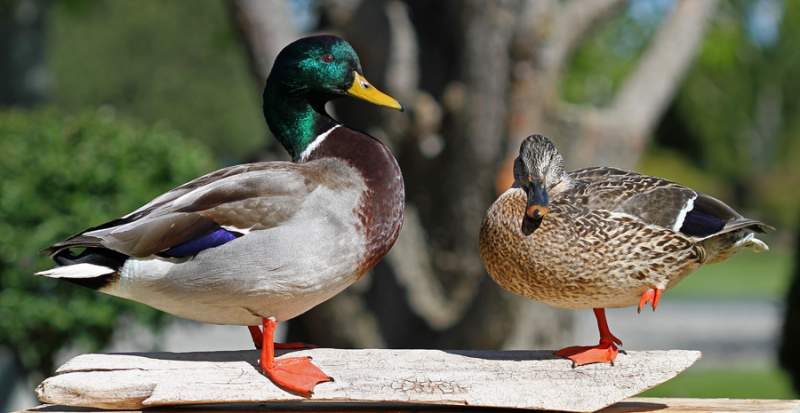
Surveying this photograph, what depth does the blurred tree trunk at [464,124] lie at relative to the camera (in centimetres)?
629

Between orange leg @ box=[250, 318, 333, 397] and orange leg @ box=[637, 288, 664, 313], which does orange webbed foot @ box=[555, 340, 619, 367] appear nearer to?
orange leg @ box=[637, 288, 664, 313]

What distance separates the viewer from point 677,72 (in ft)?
24.9

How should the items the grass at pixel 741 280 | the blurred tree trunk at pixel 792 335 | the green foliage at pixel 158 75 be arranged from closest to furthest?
the blurred tree trunk at pixel 792 335
the grass at pixel 741 280
the green foliage at pixel 158 75

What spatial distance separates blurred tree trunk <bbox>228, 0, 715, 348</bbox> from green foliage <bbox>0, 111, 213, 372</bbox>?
133 cm

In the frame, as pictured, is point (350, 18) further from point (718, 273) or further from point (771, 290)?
point (718, 273)

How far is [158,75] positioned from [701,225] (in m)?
34.9

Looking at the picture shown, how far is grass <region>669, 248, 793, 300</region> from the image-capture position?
21188 millimetres

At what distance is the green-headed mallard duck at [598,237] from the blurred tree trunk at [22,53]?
1087cm

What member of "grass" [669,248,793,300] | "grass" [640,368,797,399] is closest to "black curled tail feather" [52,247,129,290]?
"grass" [640,368,797,399]

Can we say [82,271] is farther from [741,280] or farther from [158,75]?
[158,75]

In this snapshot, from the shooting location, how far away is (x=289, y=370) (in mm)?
3160

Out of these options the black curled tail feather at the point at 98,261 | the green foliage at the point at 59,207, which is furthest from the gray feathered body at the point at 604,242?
the green foliage at the point at 59,207

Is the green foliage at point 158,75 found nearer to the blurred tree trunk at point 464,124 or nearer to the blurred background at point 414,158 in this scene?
the blurred background at point 414,158

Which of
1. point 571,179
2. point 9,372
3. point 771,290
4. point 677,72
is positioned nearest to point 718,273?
point 771,290
